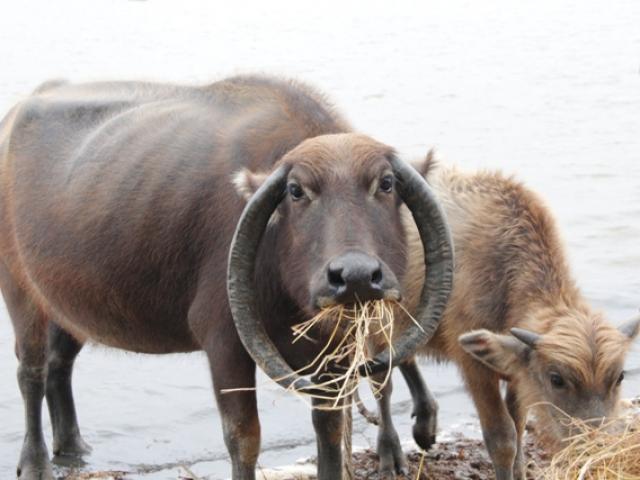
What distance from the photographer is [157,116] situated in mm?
6914

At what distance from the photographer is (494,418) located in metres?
7.00

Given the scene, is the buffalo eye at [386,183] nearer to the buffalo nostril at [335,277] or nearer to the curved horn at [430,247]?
the curved horn at [430,247]

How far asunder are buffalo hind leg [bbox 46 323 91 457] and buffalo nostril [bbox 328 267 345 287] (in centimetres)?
360

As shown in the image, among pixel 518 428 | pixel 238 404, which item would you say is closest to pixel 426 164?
pixel 238 404

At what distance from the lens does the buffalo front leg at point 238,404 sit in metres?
6.07

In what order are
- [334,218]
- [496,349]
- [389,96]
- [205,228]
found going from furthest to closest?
[389,96] → [496,349] → [205,228] → [334,218]

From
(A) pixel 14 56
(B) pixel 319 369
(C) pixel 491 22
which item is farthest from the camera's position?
(C) pixel 491 22

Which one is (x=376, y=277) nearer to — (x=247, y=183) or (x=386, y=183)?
(x=386, y=183)

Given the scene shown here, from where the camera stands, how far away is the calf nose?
4.97 m

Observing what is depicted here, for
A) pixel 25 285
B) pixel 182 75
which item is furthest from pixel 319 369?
pixel 182 75

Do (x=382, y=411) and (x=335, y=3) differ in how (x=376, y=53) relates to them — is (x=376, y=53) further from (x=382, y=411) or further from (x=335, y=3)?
(x=382, y=411)

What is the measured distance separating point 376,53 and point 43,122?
1750cm

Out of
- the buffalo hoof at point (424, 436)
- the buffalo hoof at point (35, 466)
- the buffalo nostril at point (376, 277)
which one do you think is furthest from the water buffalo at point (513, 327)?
the buffalo hoof at point (35, 466)

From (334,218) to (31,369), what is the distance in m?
3.15
